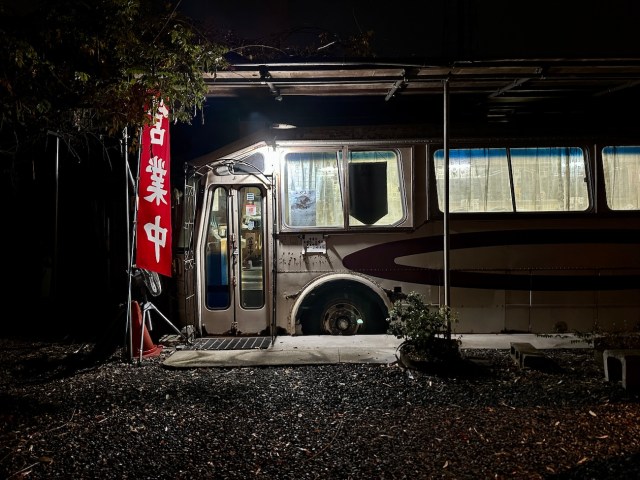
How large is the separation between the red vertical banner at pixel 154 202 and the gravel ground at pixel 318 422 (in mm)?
1323

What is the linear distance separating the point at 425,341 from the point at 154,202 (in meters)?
3.66

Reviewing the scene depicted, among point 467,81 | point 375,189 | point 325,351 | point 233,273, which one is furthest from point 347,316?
point 467,81

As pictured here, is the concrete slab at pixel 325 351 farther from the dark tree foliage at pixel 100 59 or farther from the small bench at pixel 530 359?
the dark tree foliage at pixel 100 59

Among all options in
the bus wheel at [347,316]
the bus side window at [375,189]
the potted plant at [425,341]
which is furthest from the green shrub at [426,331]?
the bus side window at [375,189]

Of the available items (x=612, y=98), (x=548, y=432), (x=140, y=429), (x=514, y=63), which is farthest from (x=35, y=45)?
(x=612, y=98)

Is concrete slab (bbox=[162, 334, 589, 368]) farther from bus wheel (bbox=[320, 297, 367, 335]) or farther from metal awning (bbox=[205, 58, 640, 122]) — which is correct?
metal awning (bbox=[205, 58, 640, 122])

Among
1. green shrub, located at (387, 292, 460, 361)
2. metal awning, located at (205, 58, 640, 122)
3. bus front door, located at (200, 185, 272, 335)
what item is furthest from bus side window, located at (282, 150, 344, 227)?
green shrub, located at (387, 292, 460, 361)

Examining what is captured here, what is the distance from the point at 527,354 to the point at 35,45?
621 cm

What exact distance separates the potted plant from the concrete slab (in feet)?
1.32

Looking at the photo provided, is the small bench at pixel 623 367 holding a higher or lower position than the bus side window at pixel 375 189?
lower

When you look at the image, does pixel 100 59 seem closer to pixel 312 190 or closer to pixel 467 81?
pixel 312 190

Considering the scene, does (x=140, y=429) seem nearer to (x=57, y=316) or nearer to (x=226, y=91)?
(x=226, y=91)

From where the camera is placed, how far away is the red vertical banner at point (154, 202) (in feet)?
22.7

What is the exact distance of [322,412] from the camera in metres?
5.33
